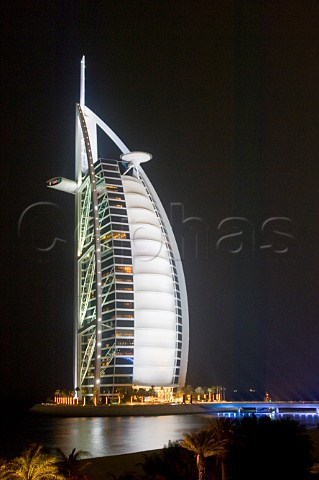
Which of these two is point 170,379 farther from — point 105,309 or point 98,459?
point 98,459

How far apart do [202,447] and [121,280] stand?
67.5 m

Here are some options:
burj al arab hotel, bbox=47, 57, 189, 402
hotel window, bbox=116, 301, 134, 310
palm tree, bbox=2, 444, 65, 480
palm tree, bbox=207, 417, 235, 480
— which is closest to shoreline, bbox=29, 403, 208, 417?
burj al arab hotel, bbox=47, 57, 189, 402

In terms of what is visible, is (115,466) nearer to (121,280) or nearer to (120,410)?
(120,410)

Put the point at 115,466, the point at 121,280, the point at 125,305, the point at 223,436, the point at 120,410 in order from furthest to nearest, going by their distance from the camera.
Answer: the point at 121,280 → the point at 125,305 → the point at 120,410 → the point at 115,466 → the point at 223,436

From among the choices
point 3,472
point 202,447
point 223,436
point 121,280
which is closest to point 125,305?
point 121,280

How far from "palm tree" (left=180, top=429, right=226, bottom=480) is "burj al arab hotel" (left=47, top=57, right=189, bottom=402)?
61342mm

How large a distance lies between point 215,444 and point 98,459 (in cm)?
940

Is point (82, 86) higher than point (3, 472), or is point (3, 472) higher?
point (82, 86)

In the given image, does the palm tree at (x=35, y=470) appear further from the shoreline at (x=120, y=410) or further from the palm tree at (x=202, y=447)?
the shoreline at (x=120, y=410)

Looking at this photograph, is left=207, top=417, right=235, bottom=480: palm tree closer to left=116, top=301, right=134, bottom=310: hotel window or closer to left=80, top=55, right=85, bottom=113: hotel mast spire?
left=116, top=301, right=134, bottom=310: hotel window

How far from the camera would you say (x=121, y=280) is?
8831 cm

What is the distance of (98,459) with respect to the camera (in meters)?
29.3

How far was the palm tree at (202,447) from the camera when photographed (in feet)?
69.1

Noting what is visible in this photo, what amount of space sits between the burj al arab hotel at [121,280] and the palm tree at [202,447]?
201 feet
